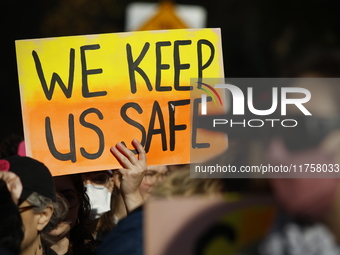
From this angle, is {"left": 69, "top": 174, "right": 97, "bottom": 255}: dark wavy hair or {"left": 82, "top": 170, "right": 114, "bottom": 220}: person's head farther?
{"left": 82, "top": 170, "right": 114, "bottom": 220}: person's head

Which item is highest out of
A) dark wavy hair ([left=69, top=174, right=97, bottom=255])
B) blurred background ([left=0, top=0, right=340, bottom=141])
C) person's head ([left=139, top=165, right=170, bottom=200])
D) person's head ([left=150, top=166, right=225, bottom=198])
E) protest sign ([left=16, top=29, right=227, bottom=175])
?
blurred background ([left=0, top=0, right=340, bottom=141])

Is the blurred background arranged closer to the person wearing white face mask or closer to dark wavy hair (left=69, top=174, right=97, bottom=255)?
the person wearing white face mask

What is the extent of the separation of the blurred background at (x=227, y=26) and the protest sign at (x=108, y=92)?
23.1 ft

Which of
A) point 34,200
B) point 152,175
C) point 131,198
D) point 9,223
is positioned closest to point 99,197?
point 152,175

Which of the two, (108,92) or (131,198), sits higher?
(108,92)

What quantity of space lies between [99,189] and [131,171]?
0.87m

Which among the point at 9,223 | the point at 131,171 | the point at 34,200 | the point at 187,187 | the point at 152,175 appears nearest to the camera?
the point at 187,187

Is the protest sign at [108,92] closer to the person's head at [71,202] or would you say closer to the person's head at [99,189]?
the person's head at [71,202]

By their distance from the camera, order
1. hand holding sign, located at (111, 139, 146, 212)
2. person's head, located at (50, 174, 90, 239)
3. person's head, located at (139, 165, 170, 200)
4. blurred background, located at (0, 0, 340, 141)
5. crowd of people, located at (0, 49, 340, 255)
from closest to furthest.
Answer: crowd of people, located at (0, 49, 340, 255) → hand holding sign, located at (111, 139, 146, 212) → person's head, located at (50, 174, 90, 239) → person's head, located at (139, 165, 170, 200) → blurred background, located at (0, 0, 340, 141)

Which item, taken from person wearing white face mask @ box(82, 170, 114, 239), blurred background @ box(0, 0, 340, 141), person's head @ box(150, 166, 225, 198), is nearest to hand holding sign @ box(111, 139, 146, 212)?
person wearing white face mask @ box(82, 170, 114, 239)

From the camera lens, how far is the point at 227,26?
12.7 metres

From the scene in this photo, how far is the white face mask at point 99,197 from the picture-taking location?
401 centimetres

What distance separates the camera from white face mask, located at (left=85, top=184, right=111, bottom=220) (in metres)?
4.01

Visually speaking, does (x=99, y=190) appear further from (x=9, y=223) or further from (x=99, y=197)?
(x=9, y=223)
